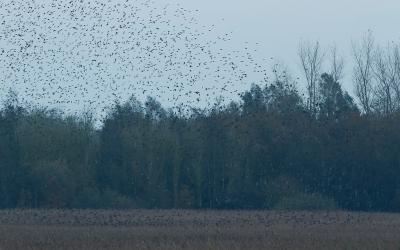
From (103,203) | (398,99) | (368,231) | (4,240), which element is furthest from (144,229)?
(398,99)

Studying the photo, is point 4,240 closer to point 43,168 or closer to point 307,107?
point 43,168

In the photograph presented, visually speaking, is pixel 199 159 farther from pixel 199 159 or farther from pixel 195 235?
pixel 195 235

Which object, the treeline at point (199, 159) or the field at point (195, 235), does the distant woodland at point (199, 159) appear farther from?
the field at point (195, 235)

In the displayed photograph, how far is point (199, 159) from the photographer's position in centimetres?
4153

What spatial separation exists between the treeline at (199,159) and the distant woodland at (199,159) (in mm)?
77

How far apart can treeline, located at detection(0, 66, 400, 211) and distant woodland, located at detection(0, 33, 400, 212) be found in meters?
0.08

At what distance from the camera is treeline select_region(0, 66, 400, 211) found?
1508 inches

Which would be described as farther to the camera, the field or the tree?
the tree

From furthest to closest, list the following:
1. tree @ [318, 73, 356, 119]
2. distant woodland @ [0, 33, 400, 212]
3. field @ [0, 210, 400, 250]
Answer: tree @ [318, 73, 356, 119], distant woodland @ [0, 33, 400, 212], field @ [0, 210, 400, 250]

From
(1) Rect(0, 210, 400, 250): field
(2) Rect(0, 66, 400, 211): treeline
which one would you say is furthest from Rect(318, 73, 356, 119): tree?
(1) Rect(0, 210, 400, 250): field

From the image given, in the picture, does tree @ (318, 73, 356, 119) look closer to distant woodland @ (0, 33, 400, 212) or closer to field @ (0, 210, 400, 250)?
distant woodland @ (0, 33, 400, 212)

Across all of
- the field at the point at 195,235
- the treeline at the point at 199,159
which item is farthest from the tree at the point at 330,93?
the field at the point at 195,235

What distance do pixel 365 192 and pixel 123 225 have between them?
71.7 feet

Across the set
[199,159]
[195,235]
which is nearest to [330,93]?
[199,159]
